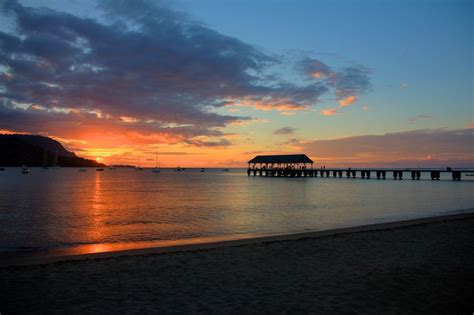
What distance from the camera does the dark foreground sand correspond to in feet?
20.6

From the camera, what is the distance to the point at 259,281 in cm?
782

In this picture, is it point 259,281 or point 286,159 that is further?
point 286,159

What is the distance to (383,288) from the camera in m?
7.26

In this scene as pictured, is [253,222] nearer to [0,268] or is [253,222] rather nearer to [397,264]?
[397,264]

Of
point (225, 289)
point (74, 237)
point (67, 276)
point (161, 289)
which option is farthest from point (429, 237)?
point (74, 237)

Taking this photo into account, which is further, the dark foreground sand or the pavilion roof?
the pavilion roof

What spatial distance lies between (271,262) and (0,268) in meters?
6.90

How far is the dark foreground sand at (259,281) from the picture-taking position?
627 centimetres

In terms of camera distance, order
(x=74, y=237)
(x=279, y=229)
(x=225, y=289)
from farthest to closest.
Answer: (x=279, y=229)
(x=74, y=237)
(x=225, y=289)

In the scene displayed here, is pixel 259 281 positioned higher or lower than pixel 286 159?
lower

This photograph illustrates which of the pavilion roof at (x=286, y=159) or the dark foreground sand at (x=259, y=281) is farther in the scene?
the pavilion roof at (x=286, y=159)

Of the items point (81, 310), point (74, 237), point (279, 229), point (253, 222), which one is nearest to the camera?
point (81, 310)

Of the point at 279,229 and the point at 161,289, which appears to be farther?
the point at 279,229

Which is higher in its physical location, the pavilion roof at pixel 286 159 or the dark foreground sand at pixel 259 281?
the pavilion roof at pixel 286 159
